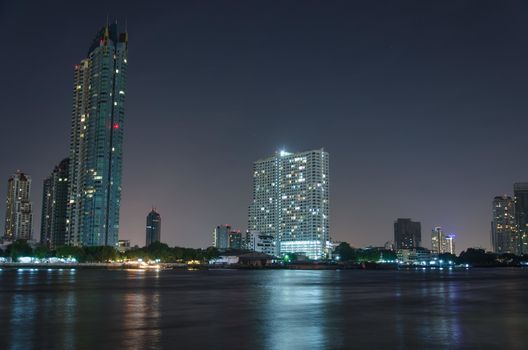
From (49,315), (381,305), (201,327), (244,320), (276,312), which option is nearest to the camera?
(201,327)

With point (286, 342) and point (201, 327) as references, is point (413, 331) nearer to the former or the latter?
point (286, 342)

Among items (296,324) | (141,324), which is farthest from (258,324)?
(141,324)

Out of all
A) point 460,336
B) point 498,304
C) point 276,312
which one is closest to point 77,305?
point 276,312

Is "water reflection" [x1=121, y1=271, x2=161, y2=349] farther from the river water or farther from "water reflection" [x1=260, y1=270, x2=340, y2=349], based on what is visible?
"water reflection" [x1=260, y1=270, x2=340, y2=349]

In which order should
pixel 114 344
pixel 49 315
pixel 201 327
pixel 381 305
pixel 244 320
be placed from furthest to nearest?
pixel 381 305
pixel 49 315
pixel 244 320
pixel 201 327
pixel 114 344

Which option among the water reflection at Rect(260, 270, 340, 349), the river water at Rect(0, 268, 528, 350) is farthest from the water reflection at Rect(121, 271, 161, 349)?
the water reflection at Rect(260, 270, 340, 349)

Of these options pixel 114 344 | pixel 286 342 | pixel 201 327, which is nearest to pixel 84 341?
pixel 114 344

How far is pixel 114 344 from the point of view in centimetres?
2648

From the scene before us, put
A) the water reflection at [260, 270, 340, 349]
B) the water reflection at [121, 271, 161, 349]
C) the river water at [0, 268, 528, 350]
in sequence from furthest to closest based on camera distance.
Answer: the water reflection at [260, 270, 340, 349]
the river water at [0, 268, 528, 350]
the water reflection at [121, 271, 161, 349]

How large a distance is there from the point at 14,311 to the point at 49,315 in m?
4.66

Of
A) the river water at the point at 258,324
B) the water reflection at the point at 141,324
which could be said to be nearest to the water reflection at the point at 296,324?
the river water at the point at 258,324

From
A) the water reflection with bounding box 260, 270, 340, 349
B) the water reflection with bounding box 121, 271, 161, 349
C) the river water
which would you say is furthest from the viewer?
the water reflection with bounding box 260, 270, 340, 349

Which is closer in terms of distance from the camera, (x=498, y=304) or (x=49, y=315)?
(x=49, y=315)

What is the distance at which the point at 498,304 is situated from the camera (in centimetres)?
5184
